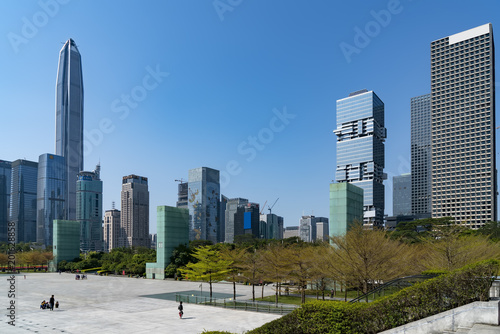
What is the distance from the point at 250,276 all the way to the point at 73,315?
1662 centimetres

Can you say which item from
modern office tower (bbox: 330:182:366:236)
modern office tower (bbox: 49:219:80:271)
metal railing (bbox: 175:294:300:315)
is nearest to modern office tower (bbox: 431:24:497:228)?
modern office tower (bbox: 330:182:366:236)

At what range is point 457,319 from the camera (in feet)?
35.4

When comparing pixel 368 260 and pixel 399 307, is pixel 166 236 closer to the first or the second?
pixel 368 260

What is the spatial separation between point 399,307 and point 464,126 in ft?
578

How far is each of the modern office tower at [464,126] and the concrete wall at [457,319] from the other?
6348 inches

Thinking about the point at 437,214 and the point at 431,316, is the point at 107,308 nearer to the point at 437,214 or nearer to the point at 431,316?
the point at 431,316

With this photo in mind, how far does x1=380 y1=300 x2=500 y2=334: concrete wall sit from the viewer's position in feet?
34.1

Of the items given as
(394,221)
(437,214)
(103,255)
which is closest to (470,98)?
(437,214)

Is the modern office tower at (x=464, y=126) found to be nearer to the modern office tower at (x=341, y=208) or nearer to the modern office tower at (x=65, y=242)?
the modern office tower at (x=341, y=208)

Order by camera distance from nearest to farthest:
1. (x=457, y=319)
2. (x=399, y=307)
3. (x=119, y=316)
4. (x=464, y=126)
Answer: (x=457, y=319) → (x=399, y=307) → (x=119, y=316) → (x=464, y=126)

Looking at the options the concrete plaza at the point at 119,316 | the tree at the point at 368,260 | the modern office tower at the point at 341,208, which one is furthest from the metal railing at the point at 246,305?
the modern office tower at the point at 341,208

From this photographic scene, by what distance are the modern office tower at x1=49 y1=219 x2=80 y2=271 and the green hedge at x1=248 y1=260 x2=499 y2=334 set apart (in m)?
88.3

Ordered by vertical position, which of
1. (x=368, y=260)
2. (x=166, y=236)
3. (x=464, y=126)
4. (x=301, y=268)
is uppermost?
(x=464, y=126)

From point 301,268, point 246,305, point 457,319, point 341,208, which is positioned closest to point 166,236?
point 246,305
